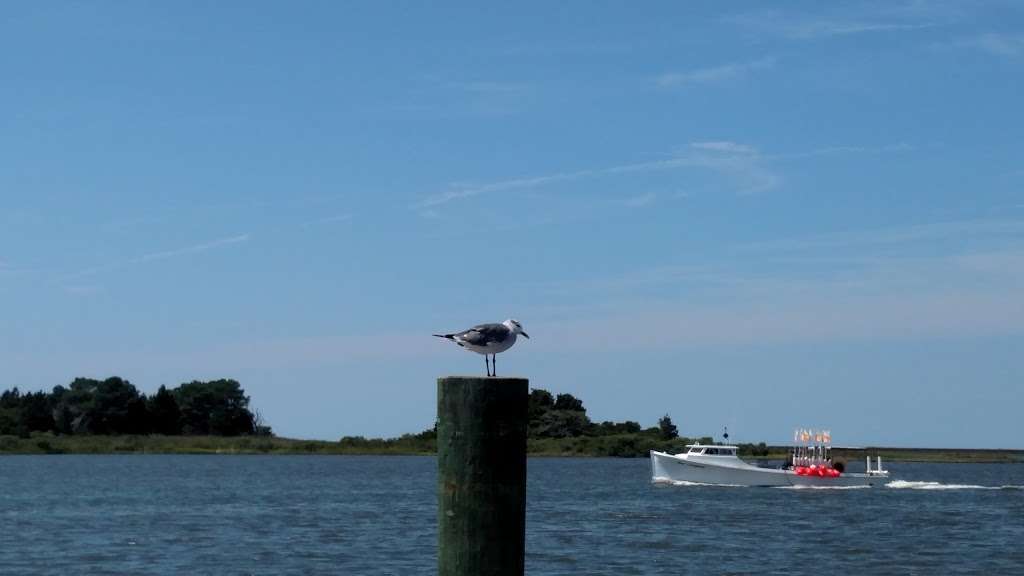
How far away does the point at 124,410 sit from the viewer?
577 feet

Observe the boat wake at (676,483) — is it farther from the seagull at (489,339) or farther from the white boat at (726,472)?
the seagull at (489,339)

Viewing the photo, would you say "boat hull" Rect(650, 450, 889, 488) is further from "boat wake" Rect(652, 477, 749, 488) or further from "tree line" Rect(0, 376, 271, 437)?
"tree line" Rect(0, 376, 271, 437)

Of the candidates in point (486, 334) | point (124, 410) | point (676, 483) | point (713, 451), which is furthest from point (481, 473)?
point (124, 410)

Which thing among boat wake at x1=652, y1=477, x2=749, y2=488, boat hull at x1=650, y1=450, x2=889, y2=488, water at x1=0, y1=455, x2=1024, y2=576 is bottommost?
water at x1=0, y1=455, x2=1024, y2=576

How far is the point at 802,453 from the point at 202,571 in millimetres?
71688

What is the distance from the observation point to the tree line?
578 ft

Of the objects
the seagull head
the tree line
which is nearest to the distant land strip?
the tree line

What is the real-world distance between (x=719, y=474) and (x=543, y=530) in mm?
37665

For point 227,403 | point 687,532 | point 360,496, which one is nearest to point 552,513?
point 687,532

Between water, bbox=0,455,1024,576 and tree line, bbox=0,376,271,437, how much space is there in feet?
253

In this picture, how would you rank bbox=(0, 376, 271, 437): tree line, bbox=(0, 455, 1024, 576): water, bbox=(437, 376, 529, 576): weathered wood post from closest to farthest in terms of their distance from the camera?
bbox=(437, 376, 529, 576): weathered wood post < bbox=(0, 455, 1024, 576): water < bbox=(0, 376, 271, 437): tree line

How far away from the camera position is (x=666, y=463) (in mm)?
91812

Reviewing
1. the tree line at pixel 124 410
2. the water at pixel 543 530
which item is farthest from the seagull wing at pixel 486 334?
the tree line at pixel 124 410

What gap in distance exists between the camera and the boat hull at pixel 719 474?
90.7 metres
